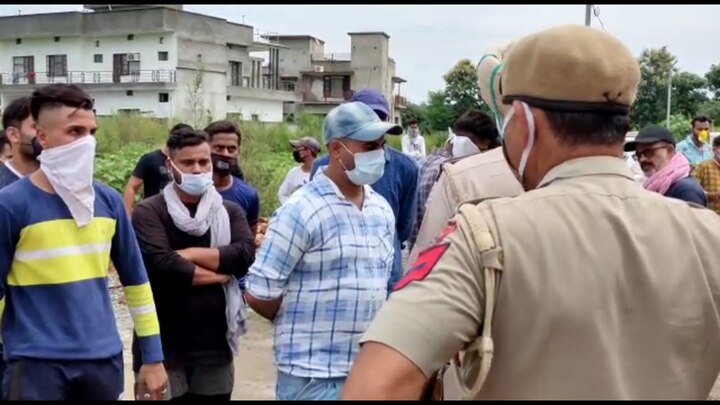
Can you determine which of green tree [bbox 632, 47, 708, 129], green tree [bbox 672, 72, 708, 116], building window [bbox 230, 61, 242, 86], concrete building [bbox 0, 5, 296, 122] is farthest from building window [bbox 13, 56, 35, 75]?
green tree [bbox 672, 72, 708, 116]

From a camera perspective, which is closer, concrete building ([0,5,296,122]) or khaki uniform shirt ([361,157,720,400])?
khaki uniform shirt ([361,157,720,400])

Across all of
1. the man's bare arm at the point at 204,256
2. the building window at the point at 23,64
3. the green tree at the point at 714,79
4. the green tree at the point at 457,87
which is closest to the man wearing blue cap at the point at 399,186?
the man's bare arm at the point at 204,256

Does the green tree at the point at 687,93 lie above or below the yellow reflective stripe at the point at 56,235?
above

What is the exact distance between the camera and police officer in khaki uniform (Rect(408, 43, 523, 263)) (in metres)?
2.54

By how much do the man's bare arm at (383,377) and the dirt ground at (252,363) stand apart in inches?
156

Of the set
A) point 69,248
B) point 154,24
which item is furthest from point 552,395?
point 154,24

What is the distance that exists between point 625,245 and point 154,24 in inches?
1662

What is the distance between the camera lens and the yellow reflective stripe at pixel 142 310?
3.30 m

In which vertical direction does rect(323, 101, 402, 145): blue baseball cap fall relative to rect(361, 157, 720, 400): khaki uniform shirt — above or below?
above

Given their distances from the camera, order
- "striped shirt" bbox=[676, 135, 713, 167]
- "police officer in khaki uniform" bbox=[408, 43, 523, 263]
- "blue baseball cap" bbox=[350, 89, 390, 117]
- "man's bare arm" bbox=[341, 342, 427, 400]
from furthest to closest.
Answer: "striped shirt" bbox=[676, 135, 713, 167] < "blue baseball cap" bbox=[350, 89, 390, 117] < "police officer in khaki uniform" bbox=[408, 43, 523, 263] < "man's bare arm" bbox=[341, 342, 427, 400]

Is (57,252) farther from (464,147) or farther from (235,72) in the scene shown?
(235,72)

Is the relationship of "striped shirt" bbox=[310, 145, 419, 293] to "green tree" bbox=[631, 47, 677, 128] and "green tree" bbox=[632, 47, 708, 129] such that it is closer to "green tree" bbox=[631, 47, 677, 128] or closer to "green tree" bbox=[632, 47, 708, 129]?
"green tree" bbox=[631, 47, 677, 128]

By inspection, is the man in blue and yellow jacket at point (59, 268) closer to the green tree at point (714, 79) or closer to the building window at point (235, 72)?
the green tree at point (714, 79)

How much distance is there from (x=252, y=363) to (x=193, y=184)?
2.76 meters
